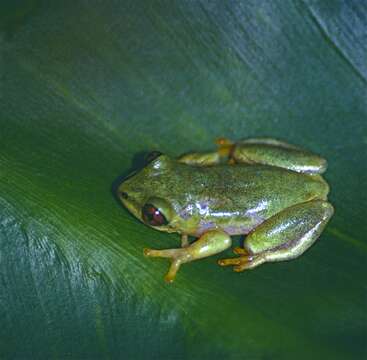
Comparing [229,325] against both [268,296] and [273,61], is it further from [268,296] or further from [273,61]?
[273,61]

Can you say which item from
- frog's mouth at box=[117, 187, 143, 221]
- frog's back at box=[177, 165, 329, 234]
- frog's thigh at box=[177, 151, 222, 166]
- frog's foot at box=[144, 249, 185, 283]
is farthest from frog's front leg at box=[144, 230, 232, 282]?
frog's thigh at box=[177, 151, 222, 166]

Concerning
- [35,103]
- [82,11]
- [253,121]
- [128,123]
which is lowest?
[253,121]

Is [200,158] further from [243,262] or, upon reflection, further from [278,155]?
[243,262]

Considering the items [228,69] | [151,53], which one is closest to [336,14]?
[228,69]

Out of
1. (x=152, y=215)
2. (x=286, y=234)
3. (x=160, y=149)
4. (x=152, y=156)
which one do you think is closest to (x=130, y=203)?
(x=152, y=215)

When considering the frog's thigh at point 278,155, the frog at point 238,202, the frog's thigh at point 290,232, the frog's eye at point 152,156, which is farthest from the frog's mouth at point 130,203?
the frog's thigh at point 278,155

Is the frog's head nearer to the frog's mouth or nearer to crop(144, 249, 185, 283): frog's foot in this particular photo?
the frog's mouth
